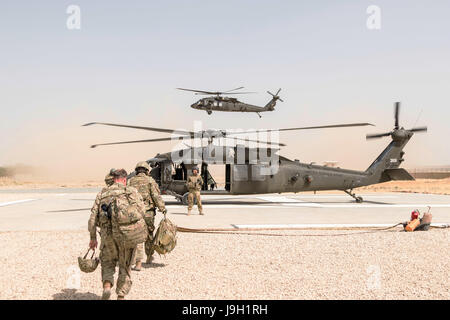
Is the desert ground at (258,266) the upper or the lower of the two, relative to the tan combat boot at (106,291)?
lower

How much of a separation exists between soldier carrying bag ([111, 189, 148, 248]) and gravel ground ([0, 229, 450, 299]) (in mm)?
799

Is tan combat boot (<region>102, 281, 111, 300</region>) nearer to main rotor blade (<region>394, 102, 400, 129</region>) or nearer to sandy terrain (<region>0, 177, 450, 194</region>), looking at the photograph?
main rotor blade (<region>394, 102, 400, 129</region>)

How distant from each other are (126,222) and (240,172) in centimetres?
1250

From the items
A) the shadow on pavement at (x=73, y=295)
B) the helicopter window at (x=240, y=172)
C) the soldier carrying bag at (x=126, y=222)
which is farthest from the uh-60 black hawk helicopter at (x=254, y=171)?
the soldier carrying bag at (x=126, y=222)

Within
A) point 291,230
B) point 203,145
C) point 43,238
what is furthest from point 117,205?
point 203,145

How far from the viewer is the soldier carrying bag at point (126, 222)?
14.4 feet

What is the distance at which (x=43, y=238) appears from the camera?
8.29 meters

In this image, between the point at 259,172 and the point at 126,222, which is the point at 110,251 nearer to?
the point at 126,222

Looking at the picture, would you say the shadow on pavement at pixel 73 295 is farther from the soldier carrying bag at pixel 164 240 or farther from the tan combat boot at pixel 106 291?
the soldier carrying bag at pixel 164 240

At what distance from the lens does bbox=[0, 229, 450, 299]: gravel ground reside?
4.81m

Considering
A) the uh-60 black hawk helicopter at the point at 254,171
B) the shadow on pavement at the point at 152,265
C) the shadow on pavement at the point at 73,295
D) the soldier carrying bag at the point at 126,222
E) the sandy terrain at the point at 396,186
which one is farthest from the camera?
the sandy terrain at the point at 396,186

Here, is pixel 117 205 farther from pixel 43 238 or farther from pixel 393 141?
pixel 393 141

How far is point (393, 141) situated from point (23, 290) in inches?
709

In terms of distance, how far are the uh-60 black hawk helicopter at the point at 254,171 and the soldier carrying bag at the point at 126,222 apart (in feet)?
33.4
